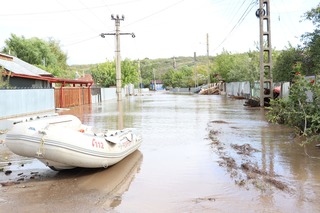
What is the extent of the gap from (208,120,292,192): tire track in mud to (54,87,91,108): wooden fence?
2104 centimetres

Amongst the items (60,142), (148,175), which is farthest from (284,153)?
(60,142)

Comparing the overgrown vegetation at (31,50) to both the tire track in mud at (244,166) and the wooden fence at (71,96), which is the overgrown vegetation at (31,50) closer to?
the wooden fence at (71,96)

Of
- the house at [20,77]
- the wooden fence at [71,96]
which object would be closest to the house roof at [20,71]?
the house at [20,77]

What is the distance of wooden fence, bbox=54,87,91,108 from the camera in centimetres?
3128

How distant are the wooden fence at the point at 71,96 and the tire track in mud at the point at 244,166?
21041mm

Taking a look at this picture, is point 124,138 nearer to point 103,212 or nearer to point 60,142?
point 60,142

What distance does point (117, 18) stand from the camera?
131 feet

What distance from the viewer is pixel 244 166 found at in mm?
8273

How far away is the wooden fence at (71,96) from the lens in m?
31.3

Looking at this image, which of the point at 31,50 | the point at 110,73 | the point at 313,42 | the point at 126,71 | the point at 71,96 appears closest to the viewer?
the point at 313,42

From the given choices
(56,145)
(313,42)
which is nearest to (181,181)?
(56,145)

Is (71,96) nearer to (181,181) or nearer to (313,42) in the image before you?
(313,42)

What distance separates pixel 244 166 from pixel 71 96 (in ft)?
91.8

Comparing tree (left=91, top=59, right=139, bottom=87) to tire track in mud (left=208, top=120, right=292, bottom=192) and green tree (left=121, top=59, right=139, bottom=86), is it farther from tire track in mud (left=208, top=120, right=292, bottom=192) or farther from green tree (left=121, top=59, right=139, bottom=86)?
tire track in mud (left=208, top=120, right=292, bottom=192)
